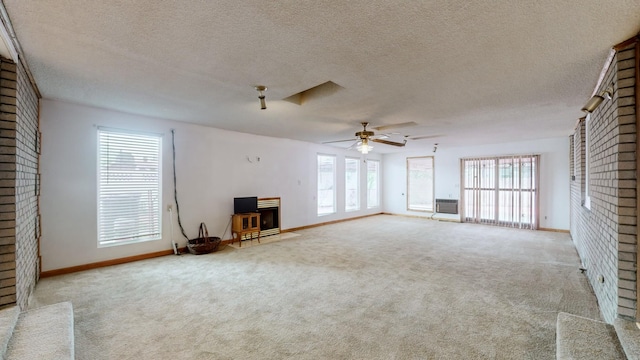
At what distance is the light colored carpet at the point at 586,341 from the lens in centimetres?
176

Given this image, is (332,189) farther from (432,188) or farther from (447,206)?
(447,206)

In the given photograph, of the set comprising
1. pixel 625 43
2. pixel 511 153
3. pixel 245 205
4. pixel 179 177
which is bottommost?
pixel 245 205

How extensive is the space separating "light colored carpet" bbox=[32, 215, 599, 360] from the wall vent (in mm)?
3680

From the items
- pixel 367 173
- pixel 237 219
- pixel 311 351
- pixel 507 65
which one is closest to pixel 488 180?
pixel 367 173

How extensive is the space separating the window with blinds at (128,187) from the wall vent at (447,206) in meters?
8.18

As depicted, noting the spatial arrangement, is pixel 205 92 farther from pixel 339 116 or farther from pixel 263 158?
pixel 263 158

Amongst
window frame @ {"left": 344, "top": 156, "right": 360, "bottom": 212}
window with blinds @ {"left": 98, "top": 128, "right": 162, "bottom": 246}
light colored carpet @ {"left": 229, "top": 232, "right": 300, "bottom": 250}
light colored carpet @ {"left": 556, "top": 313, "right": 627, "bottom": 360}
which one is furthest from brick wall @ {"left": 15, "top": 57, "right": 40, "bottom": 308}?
window frame @ {"left": 344, "top": 156, "right": 360, "bottom": 212}

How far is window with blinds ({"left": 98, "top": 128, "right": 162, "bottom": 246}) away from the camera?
14.5 ft

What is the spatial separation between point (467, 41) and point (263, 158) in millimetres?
5250

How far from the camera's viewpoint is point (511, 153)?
7789mm

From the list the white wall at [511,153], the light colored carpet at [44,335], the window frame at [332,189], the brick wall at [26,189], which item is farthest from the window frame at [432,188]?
the brick wall at [26,189]

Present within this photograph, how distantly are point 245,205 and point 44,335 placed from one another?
4135 millimetres

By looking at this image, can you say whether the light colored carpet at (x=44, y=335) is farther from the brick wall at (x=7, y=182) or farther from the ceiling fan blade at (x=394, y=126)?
the ceiling fan blade at (x=394, y=126)

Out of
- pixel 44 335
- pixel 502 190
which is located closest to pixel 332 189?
pixel 502 190
